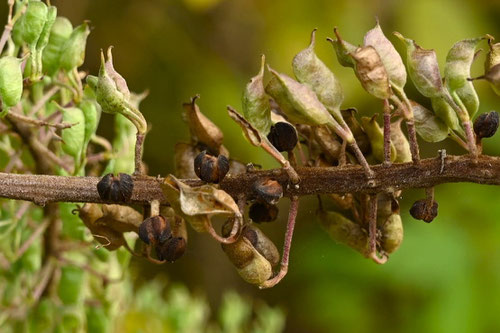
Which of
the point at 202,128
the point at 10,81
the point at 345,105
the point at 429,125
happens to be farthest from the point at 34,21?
the point at 345,105

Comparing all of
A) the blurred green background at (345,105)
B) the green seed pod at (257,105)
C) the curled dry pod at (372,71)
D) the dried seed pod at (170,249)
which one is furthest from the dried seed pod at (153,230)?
the blurred green background at (345,105)

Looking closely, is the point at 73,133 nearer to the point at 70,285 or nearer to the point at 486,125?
the point at 70,285

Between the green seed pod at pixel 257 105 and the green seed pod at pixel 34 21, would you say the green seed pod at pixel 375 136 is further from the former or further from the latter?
the green seed pod at pixel 34 21

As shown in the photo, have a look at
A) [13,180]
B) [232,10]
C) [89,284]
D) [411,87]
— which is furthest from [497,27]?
[13,180]

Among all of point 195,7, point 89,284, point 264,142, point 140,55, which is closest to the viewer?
point 264,142

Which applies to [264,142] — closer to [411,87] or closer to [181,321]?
[181,321]

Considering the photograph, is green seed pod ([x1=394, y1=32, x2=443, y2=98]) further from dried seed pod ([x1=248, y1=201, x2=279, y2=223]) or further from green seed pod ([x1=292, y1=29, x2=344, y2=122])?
dried seed pod ([x1=248, y1=201, x2=279, y2=223])
